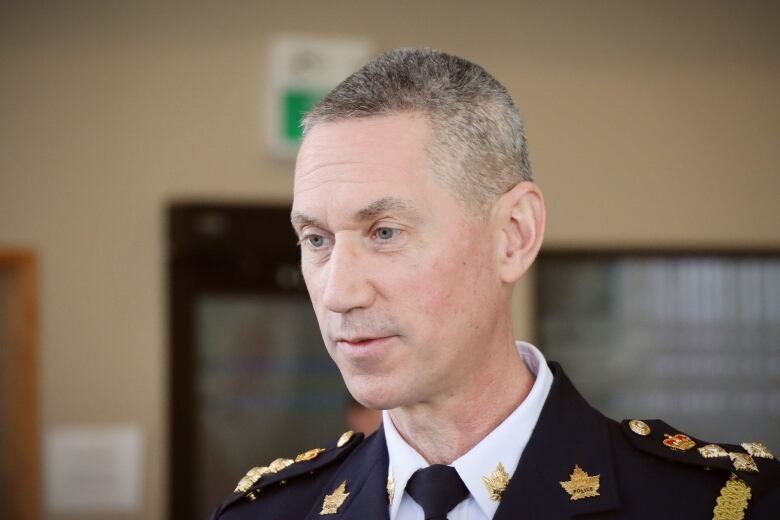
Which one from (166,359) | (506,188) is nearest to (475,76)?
(506,188)

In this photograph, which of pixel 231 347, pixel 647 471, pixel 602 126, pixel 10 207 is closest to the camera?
pixel 647 471

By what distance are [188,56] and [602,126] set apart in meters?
1.62

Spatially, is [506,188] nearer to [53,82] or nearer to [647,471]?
[647,471]

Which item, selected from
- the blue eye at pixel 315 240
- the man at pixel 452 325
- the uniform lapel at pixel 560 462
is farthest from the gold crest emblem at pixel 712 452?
the blue eye at pixel 315 240

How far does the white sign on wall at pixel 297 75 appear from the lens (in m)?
3.99

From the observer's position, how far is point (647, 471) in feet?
4.19

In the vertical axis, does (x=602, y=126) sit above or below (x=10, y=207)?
above

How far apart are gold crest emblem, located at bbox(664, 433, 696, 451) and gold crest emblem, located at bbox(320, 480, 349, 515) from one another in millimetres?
401

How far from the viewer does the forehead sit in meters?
1.20

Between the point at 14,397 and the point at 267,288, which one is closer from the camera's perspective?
the point at 14,397

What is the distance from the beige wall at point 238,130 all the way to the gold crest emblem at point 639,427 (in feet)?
9.07

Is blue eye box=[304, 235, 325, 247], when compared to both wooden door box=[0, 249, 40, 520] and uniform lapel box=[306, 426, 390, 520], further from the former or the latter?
wooden door box=[0, 249, 40, 520]

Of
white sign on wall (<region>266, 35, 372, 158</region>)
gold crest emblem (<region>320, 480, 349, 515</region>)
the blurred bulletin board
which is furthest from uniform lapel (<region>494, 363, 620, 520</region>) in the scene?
the blurred bulletin board

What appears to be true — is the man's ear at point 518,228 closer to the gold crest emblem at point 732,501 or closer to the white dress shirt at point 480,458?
the white dress shirt at point 480,458
